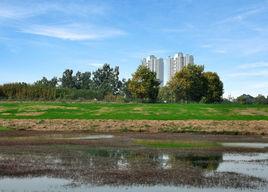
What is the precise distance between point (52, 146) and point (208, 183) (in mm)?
18111

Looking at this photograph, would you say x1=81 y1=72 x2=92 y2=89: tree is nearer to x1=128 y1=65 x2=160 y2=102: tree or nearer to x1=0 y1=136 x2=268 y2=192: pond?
x1=128 y1=65 x2=160 y2=102: tree

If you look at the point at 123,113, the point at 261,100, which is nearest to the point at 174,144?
the point at 123,113

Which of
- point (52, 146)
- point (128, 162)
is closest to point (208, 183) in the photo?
point (128, 162)

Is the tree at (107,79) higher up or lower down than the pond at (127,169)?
higher up

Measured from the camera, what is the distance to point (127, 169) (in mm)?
23953

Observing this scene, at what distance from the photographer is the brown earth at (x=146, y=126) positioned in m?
54.5

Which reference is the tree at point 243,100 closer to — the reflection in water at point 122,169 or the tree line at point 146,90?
the tree line at point 146,90

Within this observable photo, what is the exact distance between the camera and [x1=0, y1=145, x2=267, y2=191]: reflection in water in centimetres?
1984

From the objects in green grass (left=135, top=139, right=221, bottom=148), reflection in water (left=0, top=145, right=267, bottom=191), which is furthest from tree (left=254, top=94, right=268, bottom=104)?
reflection in water (left=0, top=145, right=267, bottom=191)

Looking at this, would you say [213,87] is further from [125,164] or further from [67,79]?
[125,164]

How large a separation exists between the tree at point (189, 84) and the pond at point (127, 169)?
91.8 meters

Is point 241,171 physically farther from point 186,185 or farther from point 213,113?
point 213,113

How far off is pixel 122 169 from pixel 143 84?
297 feet

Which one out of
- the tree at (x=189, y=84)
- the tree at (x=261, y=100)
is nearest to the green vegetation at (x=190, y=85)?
the tree at (x=189, y=84)
